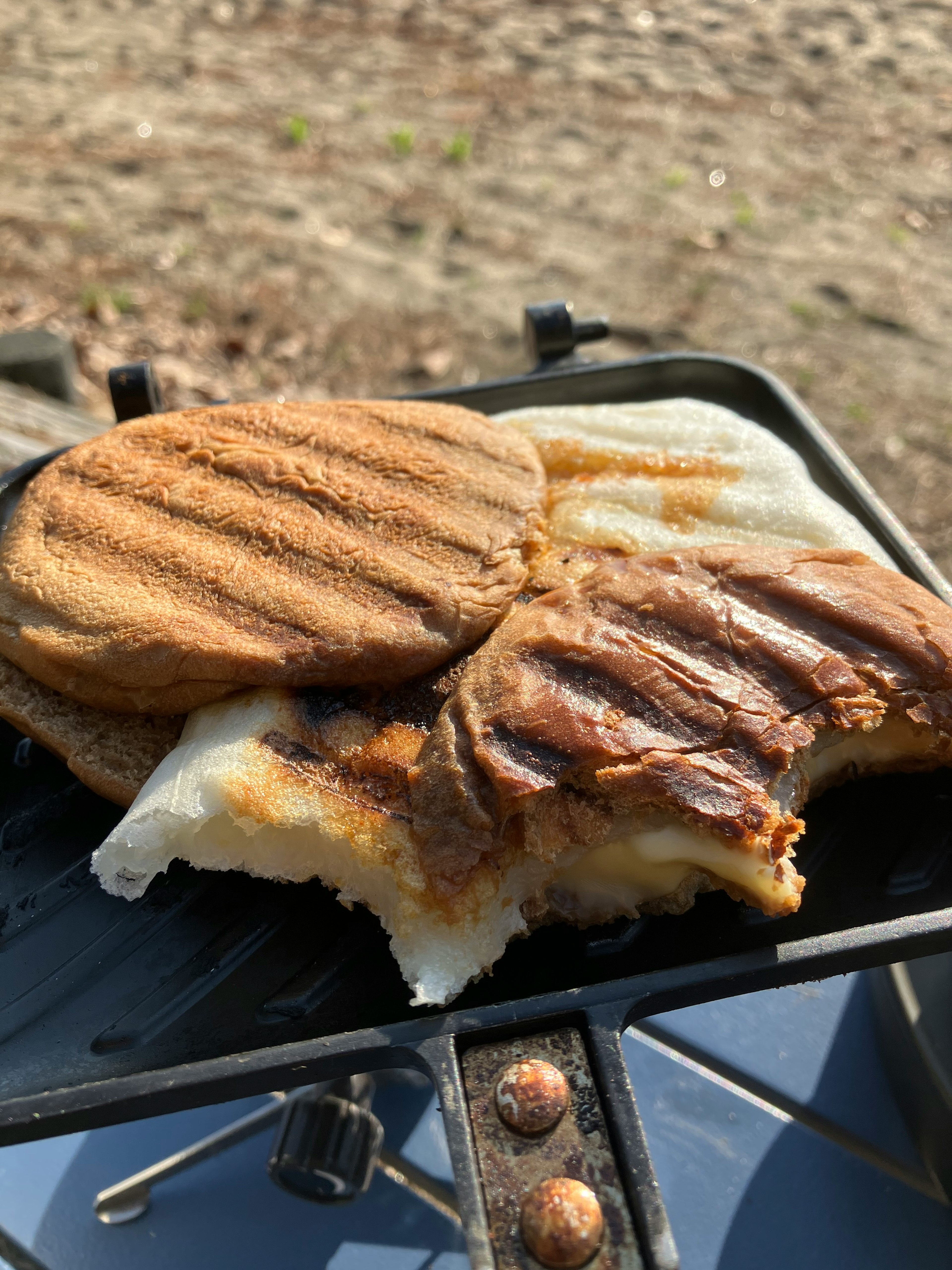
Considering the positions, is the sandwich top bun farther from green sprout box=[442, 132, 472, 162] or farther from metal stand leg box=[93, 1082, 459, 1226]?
green sprout box=[442, 132, 472, 162]

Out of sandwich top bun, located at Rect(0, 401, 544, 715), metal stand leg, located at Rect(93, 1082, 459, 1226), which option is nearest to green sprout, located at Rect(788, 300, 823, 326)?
sandwich top bun, located at Rect(0, 401, 544, 715)

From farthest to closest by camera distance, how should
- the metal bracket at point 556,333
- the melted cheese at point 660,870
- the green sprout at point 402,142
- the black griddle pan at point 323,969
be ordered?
the green sprout at point 402,142 → the metal bracket at point 556,333 → the melted cheese at point 660,870 → the black griddle pan at point 323,969

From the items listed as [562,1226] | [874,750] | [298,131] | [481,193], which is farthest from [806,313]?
[562,1226]

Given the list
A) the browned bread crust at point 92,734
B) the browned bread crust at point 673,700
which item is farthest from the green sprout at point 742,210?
the browned bread crust at point 92,734

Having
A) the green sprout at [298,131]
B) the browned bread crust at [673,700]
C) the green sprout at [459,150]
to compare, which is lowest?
the green sprout at [459,150]

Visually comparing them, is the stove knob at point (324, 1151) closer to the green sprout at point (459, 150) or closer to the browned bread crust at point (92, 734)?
the browned bread crust at point (92, 734)
